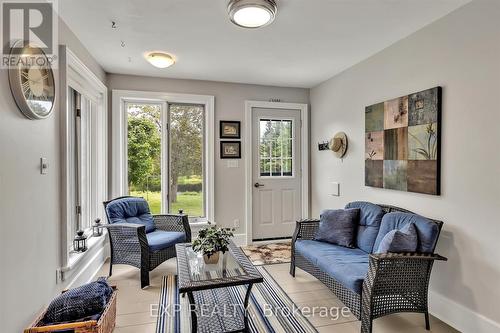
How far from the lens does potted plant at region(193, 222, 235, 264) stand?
91.1 inches

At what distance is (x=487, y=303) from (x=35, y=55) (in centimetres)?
352

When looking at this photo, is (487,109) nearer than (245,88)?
Yes

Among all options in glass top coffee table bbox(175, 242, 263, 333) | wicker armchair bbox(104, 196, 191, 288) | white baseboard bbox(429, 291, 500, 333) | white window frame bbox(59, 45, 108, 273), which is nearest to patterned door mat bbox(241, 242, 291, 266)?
glass top coffee table bbox(175, 242, 263, 333)

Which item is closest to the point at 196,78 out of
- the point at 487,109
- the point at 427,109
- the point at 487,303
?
the point at 427,109

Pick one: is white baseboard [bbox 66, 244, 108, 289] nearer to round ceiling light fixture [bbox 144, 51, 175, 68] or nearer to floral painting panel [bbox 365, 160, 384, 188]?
round ceiling light fixture [bbox 144, 51, 175, 68]

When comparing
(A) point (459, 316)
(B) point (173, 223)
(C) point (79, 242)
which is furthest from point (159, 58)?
(A) point (459, 316)

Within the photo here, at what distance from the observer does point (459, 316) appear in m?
2.17

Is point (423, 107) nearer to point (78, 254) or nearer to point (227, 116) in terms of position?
point (227, 116)

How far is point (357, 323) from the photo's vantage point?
87.7 inches

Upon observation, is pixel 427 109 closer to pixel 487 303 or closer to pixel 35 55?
pixel 487 303

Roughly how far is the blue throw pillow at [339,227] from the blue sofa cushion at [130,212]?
1.98 m

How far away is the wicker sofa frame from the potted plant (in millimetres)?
994

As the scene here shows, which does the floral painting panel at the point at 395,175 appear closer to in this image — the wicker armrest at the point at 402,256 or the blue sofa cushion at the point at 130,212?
the wicker armrest at the point at 402,256

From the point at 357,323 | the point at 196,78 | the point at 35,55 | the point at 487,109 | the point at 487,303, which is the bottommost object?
the point at 357,323
